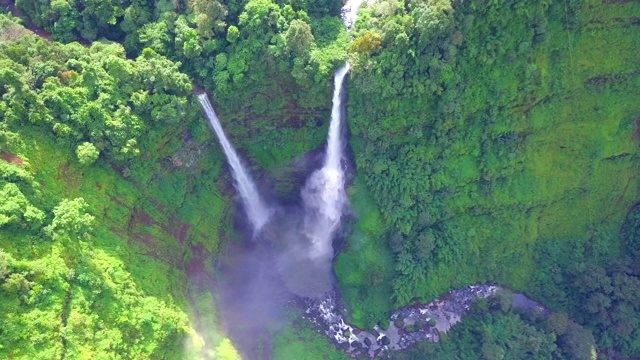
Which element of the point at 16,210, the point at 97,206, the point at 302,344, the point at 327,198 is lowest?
the point at 302,344

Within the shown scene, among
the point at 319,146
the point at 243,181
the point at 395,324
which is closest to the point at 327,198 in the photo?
the point at 319,146

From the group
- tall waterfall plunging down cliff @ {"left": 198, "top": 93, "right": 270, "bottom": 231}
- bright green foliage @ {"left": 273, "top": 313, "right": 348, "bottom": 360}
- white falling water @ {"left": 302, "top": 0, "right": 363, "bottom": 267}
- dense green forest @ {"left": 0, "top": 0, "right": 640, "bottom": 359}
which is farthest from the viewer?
bright green foliage @ {"left": 273, "top": 313, "right": 348, "bottom": 360}

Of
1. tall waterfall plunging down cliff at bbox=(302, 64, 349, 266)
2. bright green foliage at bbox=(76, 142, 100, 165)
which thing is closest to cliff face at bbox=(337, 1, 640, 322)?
tall waterfall plunging down cliff at bbox=(302, 64, 349, 266)

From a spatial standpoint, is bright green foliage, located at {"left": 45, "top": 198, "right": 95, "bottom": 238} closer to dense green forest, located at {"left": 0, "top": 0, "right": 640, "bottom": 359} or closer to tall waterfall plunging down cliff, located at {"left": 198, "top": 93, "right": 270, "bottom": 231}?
dense green forest, located at {"left": 0, "top": 0, "right": 640, "bottom": 359}

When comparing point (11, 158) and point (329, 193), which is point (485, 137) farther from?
point (11, 158)

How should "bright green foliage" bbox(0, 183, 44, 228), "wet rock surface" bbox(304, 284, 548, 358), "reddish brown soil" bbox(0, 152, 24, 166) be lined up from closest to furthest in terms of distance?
"bright green foliage" bbox(0, 183, 44, 228)
"reddish brown soil" bbox(0, 152, 24, 166)
"wet rock surface" bbox(304, 284, 548, 358)

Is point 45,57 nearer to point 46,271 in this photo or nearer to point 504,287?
point 46,271
